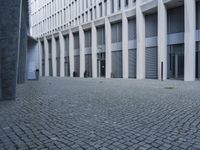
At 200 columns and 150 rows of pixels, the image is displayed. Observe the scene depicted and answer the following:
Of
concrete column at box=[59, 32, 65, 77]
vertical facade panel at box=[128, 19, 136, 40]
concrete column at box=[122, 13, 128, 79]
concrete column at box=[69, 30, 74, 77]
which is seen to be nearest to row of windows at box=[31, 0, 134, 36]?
vertical facade panel at box=[128, 19, 136, 40]

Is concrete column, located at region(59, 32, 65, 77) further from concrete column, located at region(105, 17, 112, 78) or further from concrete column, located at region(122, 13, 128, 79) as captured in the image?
concrete column, located at region(122, 13, 128, 79)

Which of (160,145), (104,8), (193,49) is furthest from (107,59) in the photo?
(160,145)

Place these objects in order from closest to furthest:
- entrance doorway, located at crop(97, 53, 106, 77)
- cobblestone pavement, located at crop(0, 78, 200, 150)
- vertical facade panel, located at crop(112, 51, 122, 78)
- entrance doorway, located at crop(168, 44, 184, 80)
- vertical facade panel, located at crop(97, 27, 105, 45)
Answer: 1. cobblestone pavement, located at crop(0, 78, 200, 150)
2. entrance doorway, located at crop(168, 44, 184, 80)
3. vertical facade panel, located at crop(112, 51, 122, 78)
4. entrance doorway, located at crop(97, 53, 106, 77)
5. vertical facade panel, located at crop(97, 27, 105, 45)

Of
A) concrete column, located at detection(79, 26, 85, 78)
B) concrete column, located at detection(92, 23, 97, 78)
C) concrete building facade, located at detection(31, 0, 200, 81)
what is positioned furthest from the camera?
concrete column, located at detection(79, 26, 85, 78)

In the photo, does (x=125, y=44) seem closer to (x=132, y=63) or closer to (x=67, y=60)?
(x=132, y=63)

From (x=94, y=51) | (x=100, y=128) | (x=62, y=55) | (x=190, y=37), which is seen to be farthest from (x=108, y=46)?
(x=100, y=128)

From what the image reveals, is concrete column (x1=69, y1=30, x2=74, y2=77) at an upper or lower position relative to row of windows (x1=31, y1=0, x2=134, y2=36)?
lower

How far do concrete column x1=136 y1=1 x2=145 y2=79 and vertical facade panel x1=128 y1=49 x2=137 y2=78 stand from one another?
1.60m

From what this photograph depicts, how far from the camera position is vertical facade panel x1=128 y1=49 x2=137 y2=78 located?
94.2ft

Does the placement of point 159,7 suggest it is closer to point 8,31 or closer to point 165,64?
point 165,64

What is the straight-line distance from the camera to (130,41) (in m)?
29.4

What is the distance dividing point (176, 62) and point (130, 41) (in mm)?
7185

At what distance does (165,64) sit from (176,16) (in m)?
5.31

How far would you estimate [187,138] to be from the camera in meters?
4.52
